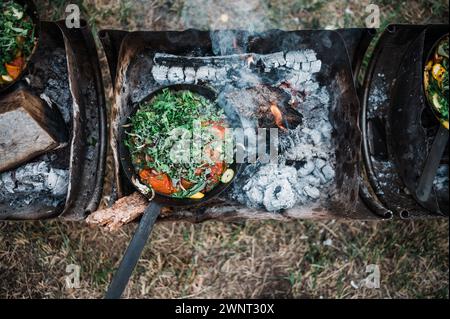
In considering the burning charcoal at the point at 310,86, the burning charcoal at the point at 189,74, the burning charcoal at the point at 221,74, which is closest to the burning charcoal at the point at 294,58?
the burning charcoal at the point at 310,86

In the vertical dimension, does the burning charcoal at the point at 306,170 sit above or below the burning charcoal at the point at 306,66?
below

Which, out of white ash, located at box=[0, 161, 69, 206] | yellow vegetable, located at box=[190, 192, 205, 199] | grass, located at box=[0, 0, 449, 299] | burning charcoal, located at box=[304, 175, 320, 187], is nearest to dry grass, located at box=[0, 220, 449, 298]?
grass, located at box=[0, 0, 449, 299]

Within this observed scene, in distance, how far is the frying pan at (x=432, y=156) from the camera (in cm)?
259

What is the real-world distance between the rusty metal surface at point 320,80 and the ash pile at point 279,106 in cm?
5

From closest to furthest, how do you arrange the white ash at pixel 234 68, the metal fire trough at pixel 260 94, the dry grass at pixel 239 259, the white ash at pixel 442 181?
the metal fire trough at pixel 260 94, the white ash at pixel 234 68, the white ash at pixel 442 181, the dry grass at pixel 239 259

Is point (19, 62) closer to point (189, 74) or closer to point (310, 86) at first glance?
point (189, 74)

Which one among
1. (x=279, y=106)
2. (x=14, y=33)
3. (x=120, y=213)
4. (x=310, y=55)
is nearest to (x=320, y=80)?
(x=310, y=55)

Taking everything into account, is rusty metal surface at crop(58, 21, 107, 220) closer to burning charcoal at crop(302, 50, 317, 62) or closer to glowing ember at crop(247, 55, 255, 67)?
glowing ember at crop(247, 55, 255, 67)

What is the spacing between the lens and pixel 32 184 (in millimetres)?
2791

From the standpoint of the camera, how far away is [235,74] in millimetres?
2877

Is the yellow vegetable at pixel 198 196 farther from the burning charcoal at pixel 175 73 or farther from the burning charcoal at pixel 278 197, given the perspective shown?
the burning charcoal at pixel 175 73

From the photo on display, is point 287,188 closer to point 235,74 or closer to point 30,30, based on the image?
point 235,74

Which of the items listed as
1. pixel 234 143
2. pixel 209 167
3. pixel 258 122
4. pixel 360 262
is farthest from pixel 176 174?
pixel 360 262

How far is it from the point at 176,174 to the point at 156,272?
1206 millimetres
